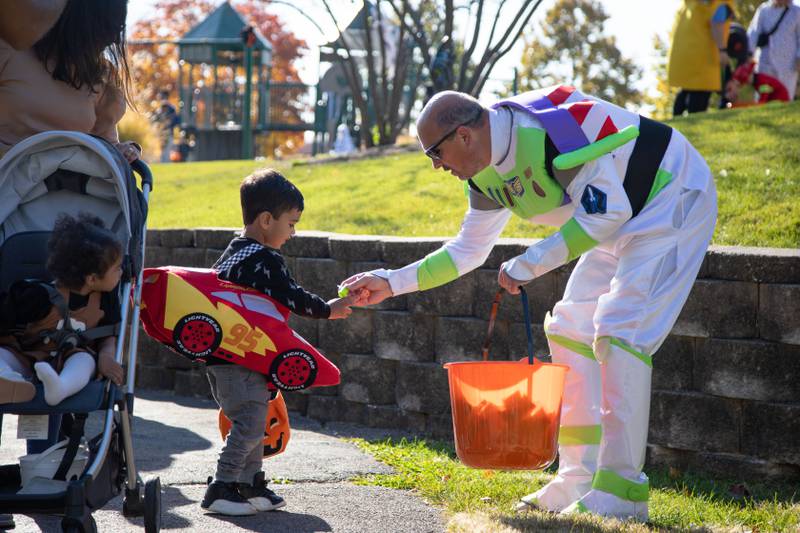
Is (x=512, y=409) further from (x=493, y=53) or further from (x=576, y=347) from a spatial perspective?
(x=493, y=53)

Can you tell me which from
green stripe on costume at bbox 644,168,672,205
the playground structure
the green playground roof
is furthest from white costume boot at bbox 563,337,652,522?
the green playground roof

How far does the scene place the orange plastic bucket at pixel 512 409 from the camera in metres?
4.43

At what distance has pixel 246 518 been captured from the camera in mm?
4738

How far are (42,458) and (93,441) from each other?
0.63 feet

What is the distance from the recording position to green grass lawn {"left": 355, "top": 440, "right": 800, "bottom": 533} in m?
4.44

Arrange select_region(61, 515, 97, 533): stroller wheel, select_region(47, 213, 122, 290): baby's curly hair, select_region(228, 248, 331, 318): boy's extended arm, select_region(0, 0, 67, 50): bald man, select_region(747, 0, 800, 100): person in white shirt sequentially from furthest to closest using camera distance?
select_region(747, 0, 800, 100): person in white shirt
select_region(228, 248, 331, 318): boy's extended arm
select_region(0, 0, 67, 50): bald man
select_region(47, 213, 122, 290): baby's curly hair
select_region(61, 515, 97, 533): stroller wheel

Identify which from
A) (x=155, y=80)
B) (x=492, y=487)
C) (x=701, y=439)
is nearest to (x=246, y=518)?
(x=492, y=487)

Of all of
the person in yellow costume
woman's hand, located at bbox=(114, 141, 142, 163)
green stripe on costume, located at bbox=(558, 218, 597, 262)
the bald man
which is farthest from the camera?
the person in yellow costume

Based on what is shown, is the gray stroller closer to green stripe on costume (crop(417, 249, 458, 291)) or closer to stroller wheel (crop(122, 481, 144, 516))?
stroller wheel (crop(122, 481, 144, 516))

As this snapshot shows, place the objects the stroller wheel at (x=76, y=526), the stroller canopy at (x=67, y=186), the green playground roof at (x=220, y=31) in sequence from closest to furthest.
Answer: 1. the stroller wheel at (x=76, y=526)
2. the stroller canopy at (x=67, y=186)
3. the green playground roof at (x=220, y=31)

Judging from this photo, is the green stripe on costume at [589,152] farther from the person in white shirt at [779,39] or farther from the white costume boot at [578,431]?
the person in white shirt at [779,39]

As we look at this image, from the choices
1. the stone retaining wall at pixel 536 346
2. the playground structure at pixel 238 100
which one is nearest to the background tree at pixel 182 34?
the playground structure at pixel 238 100

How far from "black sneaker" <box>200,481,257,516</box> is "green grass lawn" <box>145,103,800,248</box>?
3.46m

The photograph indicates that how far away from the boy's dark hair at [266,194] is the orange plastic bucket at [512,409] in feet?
3.39
